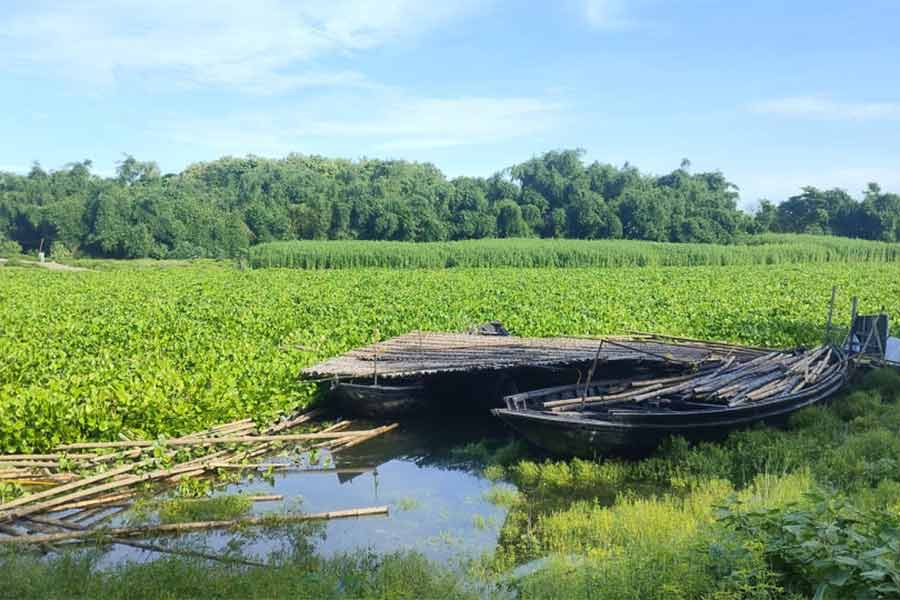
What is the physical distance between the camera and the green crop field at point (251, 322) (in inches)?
427

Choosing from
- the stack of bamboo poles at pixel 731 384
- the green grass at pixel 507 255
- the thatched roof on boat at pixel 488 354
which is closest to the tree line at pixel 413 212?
the green grass at pixel 507 255

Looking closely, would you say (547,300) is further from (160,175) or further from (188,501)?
(160,175)

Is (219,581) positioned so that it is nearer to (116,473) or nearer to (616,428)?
(116,473)

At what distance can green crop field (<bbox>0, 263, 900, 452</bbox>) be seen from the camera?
1085 cm

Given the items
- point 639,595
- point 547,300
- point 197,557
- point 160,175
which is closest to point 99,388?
point 197,557

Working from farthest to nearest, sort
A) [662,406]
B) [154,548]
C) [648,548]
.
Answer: [662,406] → [154,548] → [648,548]

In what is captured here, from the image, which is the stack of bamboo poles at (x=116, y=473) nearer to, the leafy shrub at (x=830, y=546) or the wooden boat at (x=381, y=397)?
the wooden boat at (x=381, y=397)

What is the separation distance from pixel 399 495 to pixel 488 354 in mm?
3834

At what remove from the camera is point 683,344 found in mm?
15477

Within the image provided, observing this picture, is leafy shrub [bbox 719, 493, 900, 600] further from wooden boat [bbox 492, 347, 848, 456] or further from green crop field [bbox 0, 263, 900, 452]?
green crop field [bbox 0, 263, 900, 452]

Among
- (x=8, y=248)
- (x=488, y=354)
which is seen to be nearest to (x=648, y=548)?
(x=488, y=354)

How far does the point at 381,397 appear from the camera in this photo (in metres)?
12.7

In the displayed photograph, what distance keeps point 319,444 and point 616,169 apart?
87.2 meters

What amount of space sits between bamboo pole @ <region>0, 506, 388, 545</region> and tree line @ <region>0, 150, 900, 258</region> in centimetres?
6423
